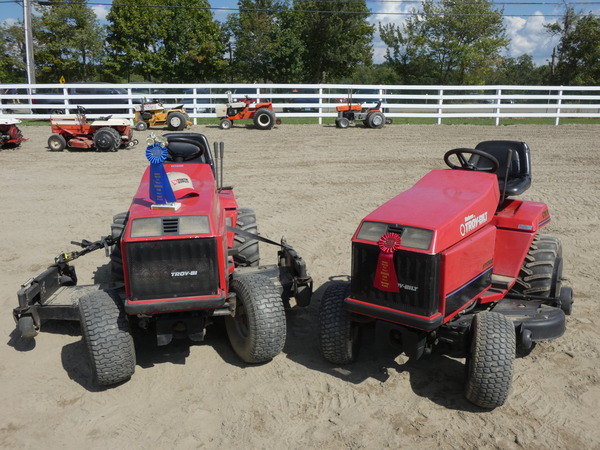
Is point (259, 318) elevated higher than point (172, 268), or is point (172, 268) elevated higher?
point (172, 268)

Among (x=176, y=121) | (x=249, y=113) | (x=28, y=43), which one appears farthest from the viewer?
(x=28, y=43)

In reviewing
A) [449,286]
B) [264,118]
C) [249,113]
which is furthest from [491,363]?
[249,113]

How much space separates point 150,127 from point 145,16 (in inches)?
811

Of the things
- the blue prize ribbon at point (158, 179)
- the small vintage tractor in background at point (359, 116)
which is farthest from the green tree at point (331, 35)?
the blue prize ribbon at point (158, 179)

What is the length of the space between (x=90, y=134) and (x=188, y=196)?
36.2 feet

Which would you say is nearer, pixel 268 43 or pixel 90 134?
pixel 90 134

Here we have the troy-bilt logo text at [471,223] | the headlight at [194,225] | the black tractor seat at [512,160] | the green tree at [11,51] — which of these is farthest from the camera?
the green tree at [11,51]

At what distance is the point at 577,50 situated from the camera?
1444 inches

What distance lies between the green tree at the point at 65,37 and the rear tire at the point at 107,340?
35963 millimetres

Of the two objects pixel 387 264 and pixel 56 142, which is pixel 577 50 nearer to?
pixel 56 142

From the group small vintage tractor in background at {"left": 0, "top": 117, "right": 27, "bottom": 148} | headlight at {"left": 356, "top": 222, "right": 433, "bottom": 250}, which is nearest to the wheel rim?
small vintage tractor in background at {"left": 0, "top": 117, "right": 27, "bottom": 148}

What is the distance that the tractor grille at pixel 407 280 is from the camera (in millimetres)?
3789

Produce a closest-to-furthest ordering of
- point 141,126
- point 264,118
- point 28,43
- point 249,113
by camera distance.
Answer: point 264,118 → point 141,126 → point 249,113 → point 28,43

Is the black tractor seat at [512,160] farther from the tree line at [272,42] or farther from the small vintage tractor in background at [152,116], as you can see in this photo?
the tree line at [272,42]
